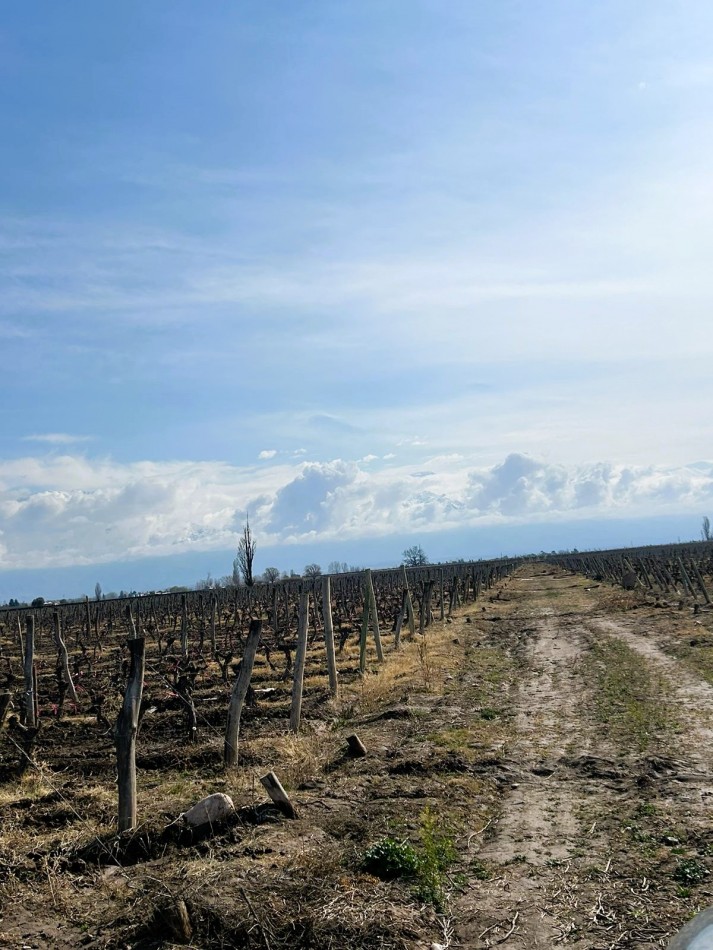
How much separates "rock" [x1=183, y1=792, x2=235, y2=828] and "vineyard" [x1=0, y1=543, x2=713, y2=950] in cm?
5

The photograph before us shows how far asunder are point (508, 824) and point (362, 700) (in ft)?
21.8

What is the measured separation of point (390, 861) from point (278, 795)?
1.67 m

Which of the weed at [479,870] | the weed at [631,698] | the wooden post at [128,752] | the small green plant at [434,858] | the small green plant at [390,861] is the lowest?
the weed at [631,698]

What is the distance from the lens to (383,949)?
4547 millimetres

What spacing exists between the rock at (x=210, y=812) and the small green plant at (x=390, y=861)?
1543 millimetres

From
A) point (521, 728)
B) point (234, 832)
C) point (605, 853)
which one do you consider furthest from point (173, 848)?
point (521, 728)

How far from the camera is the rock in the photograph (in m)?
6.67

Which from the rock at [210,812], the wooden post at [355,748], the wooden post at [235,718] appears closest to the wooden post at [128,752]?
the rock at [210,812]

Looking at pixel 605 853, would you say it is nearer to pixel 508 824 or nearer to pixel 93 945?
pixel 508 824

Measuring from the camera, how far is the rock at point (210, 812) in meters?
6.67

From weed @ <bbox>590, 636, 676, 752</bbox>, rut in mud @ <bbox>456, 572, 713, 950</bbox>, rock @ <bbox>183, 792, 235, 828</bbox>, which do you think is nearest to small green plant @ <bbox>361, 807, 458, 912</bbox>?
rut in mud @ <bbox>456, 572, 713, 950</bbox>

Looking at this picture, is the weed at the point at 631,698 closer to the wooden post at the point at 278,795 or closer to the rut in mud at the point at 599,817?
the rut in mud at the point at 599,817

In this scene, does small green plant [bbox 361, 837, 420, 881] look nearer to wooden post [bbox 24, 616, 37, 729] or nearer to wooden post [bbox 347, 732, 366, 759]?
wooden post [bbox 347, 732, 366, 759]

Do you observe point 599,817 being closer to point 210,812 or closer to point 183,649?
point 210,812
